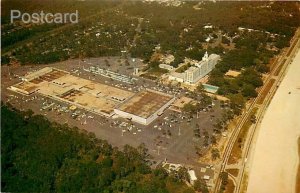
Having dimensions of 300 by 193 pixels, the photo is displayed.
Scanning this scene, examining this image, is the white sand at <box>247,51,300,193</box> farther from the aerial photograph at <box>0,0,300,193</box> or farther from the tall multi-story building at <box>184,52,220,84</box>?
the tall multi-story building at <box>184,52,220,84</box>

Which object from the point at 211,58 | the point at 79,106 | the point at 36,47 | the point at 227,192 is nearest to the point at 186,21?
the point at 211,58

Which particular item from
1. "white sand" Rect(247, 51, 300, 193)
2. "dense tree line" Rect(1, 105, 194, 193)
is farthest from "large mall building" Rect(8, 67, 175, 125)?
"white sand" Rect(247, 51, 300, 193)

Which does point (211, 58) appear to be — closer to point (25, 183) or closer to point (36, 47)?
point (36, 47)

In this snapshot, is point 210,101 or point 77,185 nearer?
point 77,185

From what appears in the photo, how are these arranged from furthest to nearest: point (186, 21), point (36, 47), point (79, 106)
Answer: point (186, 21), point (36, 47), point (79, 106)

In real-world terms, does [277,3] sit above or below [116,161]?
above

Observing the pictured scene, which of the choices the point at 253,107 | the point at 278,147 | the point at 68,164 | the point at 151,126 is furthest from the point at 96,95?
the point at 278,147

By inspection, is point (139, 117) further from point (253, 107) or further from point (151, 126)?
point (253, 107)
